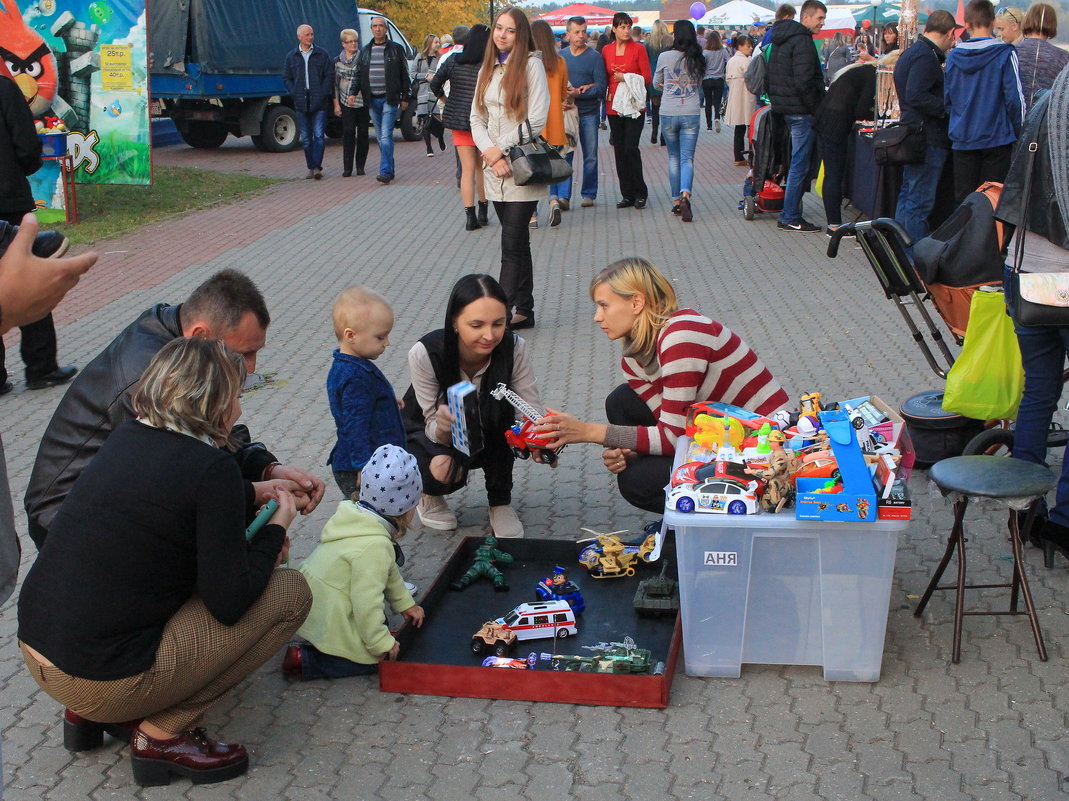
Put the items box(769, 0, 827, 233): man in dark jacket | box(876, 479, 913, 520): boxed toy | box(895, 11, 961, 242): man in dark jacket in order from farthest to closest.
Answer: box(769, 0, 827, 233): man in dark jacket, box(895, 11, 961, 242): man in dark jacket, box(876, 479, 913, 520): boxed toy

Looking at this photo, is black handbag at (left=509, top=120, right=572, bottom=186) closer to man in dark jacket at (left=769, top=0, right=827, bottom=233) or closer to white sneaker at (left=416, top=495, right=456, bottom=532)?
white sneaker at (left=416, top=495, right=456, bottom=532)

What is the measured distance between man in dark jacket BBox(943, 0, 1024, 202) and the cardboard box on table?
5740 millimetres

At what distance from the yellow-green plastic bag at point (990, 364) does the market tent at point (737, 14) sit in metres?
32.5

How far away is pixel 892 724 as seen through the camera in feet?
11.0

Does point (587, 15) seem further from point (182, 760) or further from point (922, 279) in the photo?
A: point (182, 760)

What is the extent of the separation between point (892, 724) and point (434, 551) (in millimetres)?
2064

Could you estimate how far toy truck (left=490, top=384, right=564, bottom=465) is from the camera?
4191 mm

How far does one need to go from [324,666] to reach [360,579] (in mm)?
383

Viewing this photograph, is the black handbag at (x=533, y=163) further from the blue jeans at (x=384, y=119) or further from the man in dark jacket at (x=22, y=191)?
the blue jeans at (x=384, y=119)

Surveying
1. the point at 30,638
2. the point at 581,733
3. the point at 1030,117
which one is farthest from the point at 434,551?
the point at 1030,117

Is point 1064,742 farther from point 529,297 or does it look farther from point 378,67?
point 378,67

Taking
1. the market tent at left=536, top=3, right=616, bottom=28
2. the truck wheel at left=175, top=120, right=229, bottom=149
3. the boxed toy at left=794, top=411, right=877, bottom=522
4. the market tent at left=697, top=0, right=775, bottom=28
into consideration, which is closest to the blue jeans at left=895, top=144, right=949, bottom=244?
the boxed toy at left=794, top=411, right=877, bottom=522

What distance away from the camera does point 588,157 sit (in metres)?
13.4

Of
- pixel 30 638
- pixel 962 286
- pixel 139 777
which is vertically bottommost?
pixel 139 777
